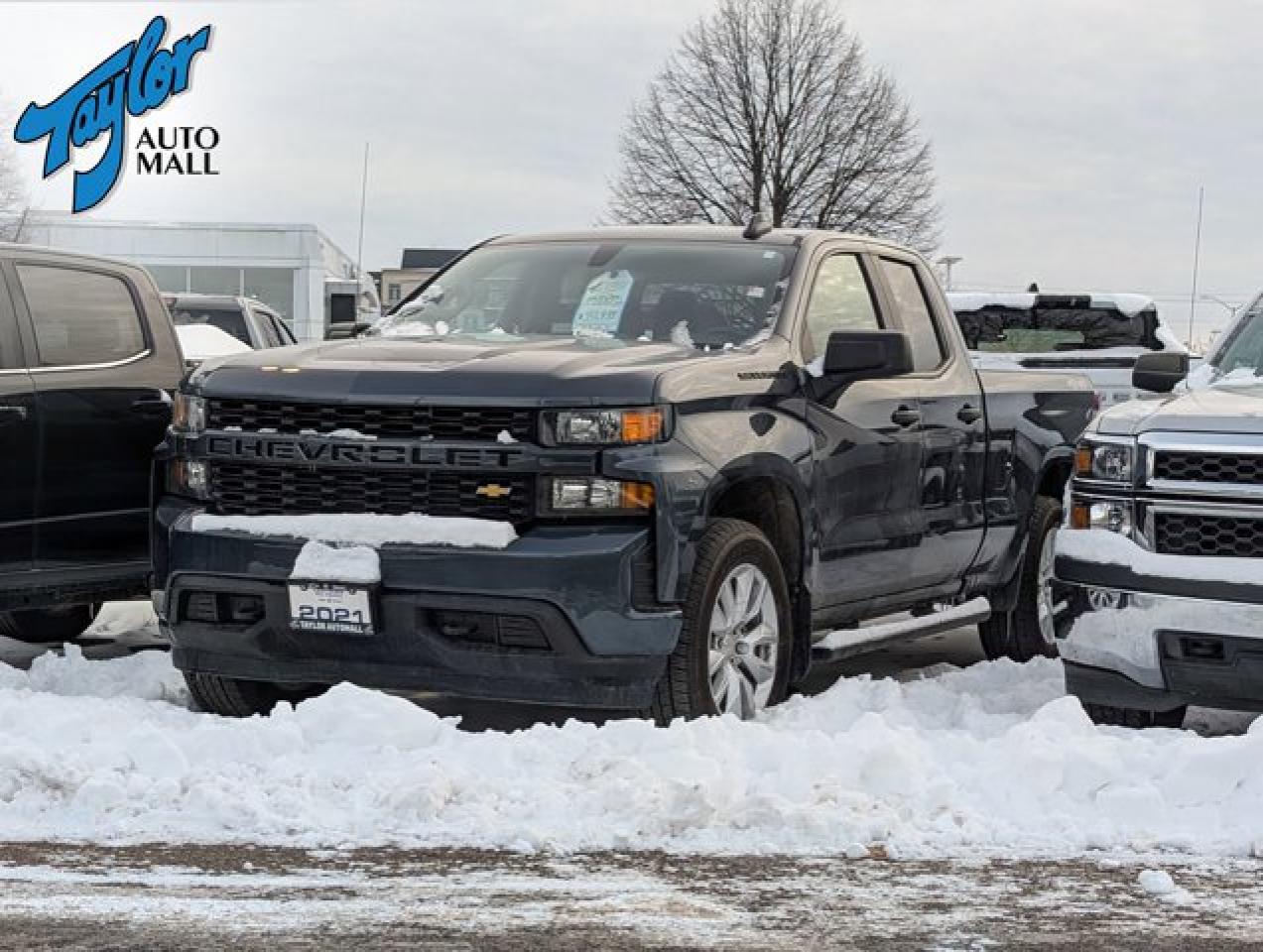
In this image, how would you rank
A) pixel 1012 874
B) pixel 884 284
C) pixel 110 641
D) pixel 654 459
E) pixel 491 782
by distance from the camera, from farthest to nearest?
pixel 110 641
pixel 884 284
pixel 654 459
pixel 491 782
pixel 1012 874

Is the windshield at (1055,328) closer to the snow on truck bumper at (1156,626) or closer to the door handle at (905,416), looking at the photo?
the door handle at (905,416)

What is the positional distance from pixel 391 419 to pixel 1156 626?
8.43 feet

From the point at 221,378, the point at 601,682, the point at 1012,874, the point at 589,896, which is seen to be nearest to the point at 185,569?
the point at 221,378

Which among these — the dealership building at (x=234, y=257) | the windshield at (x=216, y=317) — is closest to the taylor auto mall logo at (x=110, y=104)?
the dealership building at (x=234, y=257)

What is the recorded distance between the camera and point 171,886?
197 inches

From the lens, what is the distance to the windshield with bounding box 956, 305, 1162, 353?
1543 centimetres

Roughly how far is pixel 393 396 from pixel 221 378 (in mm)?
742

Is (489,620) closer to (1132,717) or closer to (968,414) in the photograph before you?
(1132,717)

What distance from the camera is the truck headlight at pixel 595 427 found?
6465 millimetres

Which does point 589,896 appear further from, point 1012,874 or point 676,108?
point 676,108

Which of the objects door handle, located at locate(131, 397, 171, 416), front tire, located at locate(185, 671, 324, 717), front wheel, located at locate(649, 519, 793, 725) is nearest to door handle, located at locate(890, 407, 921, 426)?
front wheel, located at locate(649, 519, 793, 725)

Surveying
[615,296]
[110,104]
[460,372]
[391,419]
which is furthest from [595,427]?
[110,104]

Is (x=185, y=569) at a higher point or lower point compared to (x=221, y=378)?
lower

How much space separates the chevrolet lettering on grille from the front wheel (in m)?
0.72
